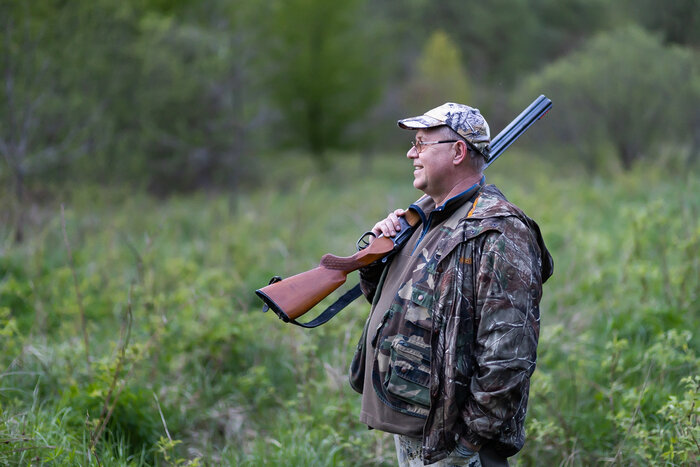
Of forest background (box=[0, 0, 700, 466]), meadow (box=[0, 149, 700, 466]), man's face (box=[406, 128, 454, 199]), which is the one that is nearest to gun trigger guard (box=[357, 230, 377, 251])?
man's face (box=[406, 128, 454, 199])

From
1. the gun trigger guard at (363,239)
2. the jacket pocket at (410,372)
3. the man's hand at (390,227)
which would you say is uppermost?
the man's hand at (390,227)

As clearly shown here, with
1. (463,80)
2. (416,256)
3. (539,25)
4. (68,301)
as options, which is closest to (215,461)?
(416,256)

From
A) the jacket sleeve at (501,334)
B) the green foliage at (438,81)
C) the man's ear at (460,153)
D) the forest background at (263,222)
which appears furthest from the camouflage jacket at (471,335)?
the green foliage at (438,81)

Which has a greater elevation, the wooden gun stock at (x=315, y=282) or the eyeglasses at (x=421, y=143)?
the eyeglasses at (x=421, y=143)

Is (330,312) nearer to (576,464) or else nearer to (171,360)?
(576,464)

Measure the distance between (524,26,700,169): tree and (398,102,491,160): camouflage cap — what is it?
8.82 m

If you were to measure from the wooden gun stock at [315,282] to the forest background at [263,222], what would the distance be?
128cm

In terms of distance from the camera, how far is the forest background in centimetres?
404

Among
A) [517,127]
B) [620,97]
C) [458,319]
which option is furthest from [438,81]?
[458,319]

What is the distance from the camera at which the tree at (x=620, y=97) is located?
11508 millimetres

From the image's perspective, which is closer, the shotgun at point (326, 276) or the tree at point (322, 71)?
the shotgun at point (326, 276)

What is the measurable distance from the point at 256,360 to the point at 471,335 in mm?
3405

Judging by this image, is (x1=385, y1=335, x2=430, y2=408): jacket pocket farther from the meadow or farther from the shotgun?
the meadow

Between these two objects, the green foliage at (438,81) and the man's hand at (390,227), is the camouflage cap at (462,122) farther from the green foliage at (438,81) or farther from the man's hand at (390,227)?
the green foliage at (438,81)
